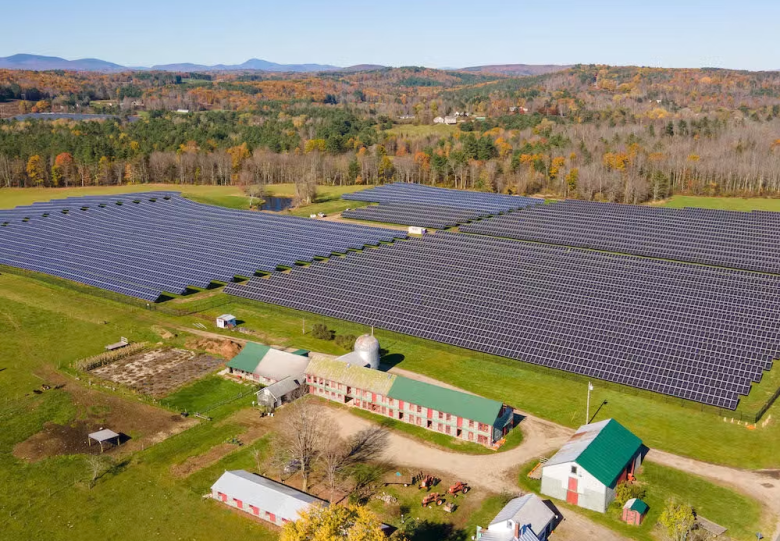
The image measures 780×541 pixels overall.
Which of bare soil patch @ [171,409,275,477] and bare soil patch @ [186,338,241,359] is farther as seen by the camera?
bare soil patch @ [186,338,241,359]

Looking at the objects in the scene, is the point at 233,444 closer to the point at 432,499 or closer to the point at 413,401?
the point at 413,401

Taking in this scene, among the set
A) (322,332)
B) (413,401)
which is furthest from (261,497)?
(322,332)

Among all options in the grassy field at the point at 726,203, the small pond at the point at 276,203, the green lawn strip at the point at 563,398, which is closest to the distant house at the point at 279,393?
the green lawn strip at the point at 563,398

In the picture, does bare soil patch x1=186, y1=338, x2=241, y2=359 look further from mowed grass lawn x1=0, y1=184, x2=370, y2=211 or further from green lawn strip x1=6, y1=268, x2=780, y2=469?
mowed grass lawn x1=0, y1=184, x2=370, y2=211

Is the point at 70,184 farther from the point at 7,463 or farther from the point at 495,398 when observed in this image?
the point at 495,398

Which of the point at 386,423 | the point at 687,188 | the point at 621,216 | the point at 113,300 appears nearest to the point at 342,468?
the point at 386,423

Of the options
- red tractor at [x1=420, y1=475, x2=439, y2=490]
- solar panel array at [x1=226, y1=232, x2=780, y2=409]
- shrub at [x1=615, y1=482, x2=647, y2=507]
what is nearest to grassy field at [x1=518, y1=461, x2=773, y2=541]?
shrub at [x1=615, y1=482, x2=647, y2=507]
